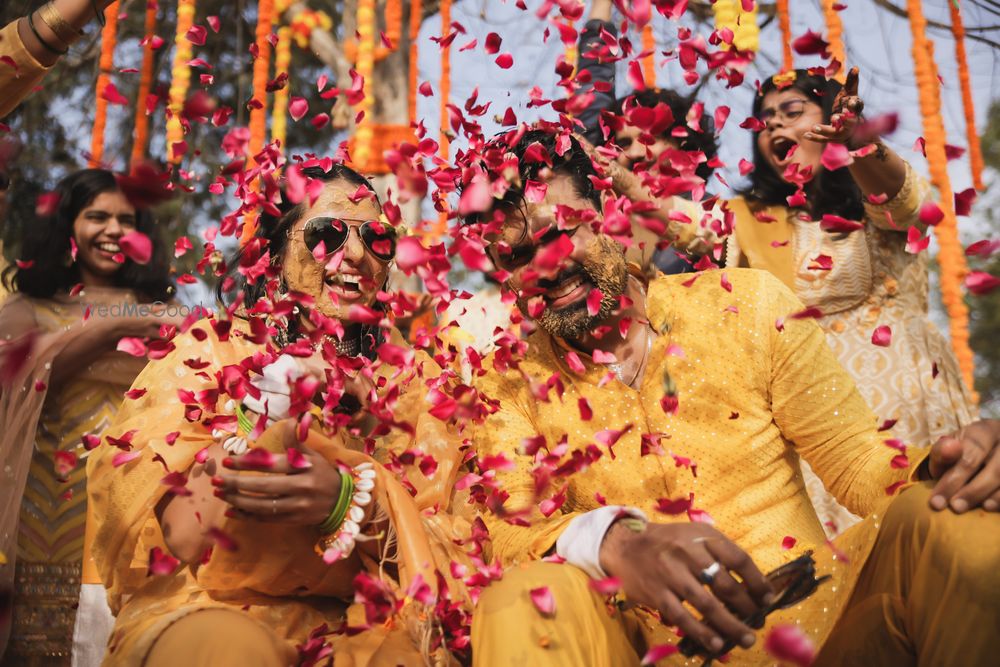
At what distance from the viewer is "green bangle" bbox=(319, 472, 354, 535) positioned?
235 cm

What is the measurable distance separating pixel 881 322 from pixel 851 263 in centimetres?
28

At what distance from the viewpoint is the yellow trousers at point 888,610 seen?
1.74 meters

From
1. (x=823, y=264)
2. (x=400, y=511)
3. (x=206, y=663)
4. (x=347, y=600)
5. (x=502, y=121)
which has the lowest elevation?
(x=347, y=600)

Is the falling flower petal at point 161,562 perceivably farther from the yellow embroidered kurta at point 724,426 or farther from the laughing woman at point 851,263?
the laughing woman at point 851,263

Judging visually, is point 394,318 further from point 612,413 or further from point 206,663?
point 206,663

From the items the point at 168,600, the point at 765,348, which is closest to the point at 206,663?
the point at 168,600

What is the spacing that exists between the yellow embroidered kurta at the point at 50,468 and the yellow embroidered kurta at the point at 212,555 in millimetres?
1295

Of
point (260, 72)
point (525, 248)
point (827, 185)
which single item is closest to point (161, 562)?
point (525, 248)

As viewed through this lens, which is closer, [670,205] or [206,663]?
[206,663]

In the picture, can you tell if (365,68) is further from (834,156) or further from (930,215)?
(930,215)

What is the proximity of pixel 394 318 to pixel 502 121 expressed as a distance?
2.32 ft

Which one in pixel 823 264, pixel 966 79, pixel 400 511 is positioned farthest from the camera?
pixel 966 79

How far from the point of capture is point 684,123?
4.62m

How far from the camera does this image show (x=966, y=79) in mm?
6418
